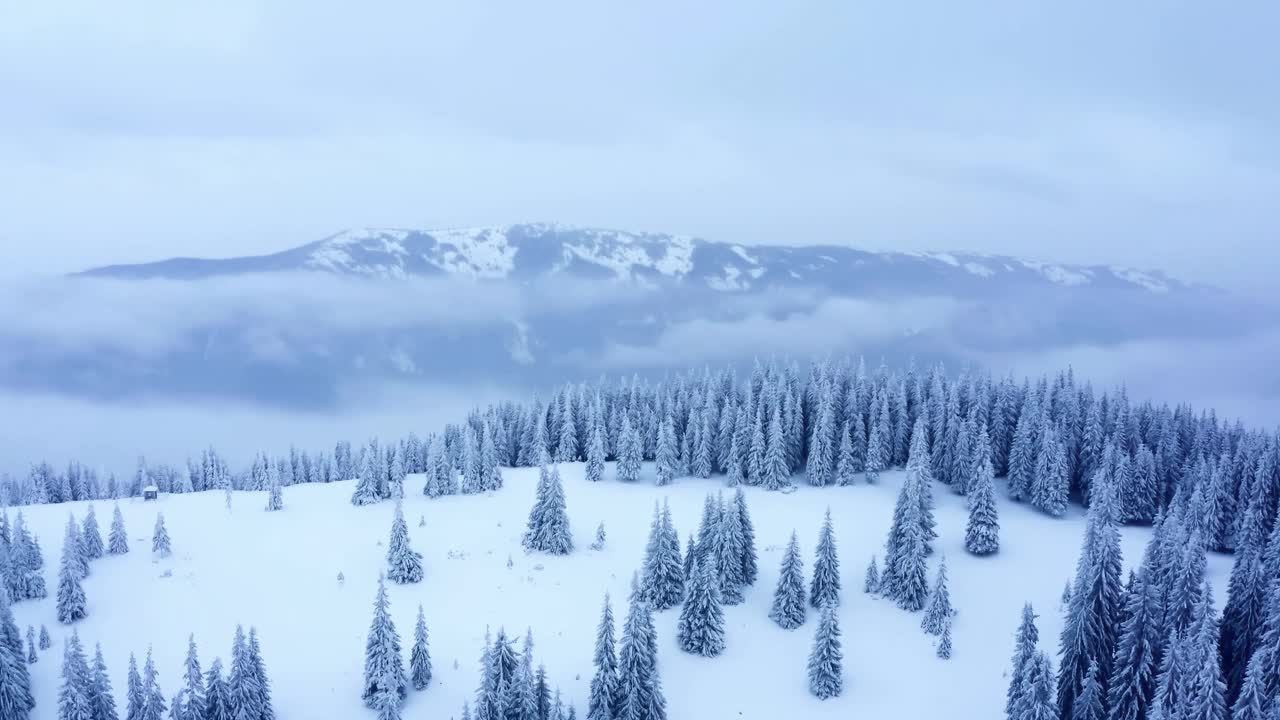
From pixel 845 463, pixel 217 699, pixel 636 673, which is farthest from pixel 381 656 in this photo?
pixel 845 463

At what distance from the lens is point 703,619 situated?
6412cm

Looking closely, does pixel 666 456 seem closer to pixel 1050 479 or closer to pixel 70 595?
pixel 1050 479

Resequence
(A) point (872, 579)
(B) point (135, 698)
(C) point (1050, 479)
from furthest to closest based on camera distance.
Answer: (C) point (1050, 479) < (A) point (872, 579) < (B) point (135, 698)

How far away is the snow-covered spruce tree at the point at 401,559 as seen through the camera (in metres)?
73.9

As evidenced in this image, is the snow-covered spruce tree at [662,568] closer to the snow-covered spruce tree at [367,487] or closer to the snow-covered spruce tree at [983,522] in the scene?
the snow-covered spruce tree at [983,522]

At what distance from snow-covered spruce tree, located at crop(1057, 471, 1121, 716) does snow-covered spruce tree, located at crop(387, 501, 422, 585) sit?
57152 millimetres

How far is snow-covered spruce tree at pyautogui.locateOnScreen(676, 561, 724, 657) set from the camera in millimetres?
63969

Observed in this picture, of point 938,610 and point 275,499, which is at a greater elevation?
point 275,499

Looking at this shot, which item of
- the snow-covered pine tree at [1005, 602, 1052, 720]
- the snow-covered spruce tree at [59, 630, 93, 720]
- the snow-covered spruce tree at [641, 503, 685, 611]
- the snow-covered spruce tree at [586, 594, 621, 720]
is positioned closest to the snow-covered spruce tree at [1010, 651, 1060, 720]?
the snow-covered pine tree at [1005, 602, 1052, 720]

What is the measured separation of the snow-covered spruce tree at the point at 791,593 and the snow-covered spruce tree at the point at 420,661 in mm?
31401

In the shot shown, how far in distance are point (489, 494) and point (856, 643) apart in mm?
51517

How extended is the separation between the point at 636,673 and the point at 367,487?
175 ft

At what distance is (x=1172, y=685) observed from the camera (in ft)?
137

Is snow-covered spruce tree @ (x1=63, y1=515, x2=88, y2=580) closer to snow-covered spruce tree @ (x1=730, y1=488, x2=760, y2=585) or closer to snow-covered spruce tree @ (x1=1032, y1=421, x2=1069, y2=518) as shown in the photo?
snow-covered spruce tree @ (x1=730, y1=488, x2=760, y2=585)
